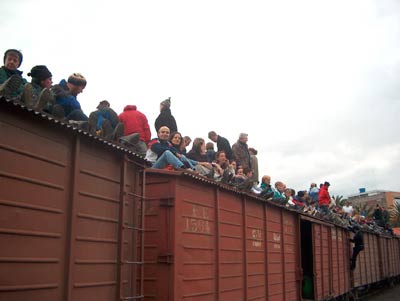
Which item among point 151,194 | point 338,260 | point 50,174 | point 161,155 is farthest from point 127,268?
point 338,260

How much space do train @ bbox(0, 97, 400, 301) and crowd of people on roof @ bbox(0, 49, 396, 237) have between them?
139 millimetres

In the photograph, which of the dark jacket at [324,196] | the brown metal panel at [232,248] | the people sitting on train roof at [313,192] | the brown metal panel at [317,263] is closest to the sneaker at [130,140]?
the brown metal panel at [232,248]

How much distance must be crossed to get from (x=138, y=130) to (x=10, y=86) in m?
3.34

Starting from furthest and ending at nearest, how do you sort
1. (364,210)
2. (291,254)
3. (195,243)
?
(364,210) < (291,254) < (195,243)

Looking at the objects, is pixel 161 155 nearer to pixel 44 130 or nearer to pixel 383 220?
pixel 44 130

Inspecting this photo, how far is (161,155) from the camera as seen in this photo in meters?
6.54

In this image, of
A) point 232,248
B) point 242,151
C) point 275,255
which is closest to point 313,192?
point 242,151

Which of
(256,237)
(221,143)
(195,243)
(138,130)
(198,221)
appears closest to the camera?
(195,243)

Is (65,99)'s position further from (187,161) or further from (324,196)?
(324,196)

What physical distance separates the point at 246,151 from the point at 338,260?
541 centimetres

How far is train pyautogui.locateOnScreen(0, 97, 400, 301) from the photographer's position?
356cm

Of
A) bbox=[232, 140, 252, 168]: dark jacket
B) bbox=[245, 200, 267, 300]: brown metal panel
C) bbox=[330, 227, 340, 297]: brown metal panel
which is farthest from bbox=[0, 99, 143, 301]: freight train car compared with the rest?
bbox=[330, 227, 340, 297]: brown metal panel

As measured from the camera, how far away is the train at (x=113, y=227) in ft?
11.7

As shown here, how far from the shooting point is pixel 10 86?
3.57 meters
